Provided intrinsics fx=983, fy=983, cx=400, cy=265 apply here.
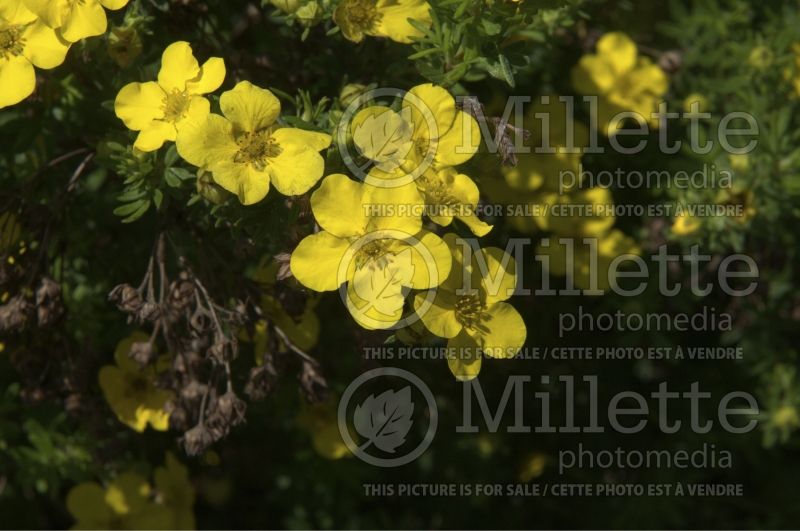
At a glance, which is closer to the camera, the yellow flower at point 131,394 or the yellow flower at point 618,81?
the yellow flower at point 131,394

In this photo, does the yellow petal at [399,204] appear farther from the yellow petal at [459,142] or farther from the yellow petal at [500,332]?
the yellow petal at [500,332]

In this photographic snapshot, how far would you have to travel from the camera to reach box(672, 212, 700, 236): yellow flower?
2865mm

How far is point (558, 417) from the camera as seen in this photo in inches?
140

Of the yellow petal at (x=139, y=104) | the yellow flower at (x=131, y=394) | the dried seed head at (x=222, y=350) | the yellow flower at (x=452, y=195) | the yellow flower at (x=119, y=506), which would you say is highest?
the yellow petal at (x=139, y=104)

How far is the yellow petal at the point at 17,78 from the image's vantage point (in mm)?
2137

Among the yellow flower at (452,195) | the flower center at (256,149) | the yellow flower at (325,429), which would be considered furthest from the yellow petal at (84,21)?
the yellow flower at (325,429)

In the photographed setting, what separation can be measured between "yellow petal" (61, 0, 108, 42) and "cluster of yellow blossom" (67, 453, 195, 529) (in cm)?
132

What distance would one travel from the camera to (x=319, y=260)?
202 centimetres

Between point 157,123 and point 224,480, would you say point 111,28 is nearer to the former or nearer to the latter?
point 157,123

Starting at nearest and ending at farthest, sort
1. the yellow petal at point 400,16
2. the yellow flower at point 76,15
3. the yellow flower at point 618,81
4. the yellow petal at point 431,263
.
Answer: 1. the yellow petal at point 431,263
2. the yellow flower at point 76,15
3. the yellow petal at point 400,16
4. the yellow flower at point 618,81

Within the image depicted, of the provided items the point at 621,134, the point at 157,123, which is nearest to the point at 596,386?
the point at 621,134

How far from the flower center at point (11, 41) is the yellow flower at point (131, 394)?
0.80 meters

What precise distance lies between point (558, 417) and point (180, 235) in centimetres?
168

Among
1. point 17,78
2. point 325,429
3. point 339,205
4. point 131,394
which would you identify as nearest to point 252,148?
point 339,205
